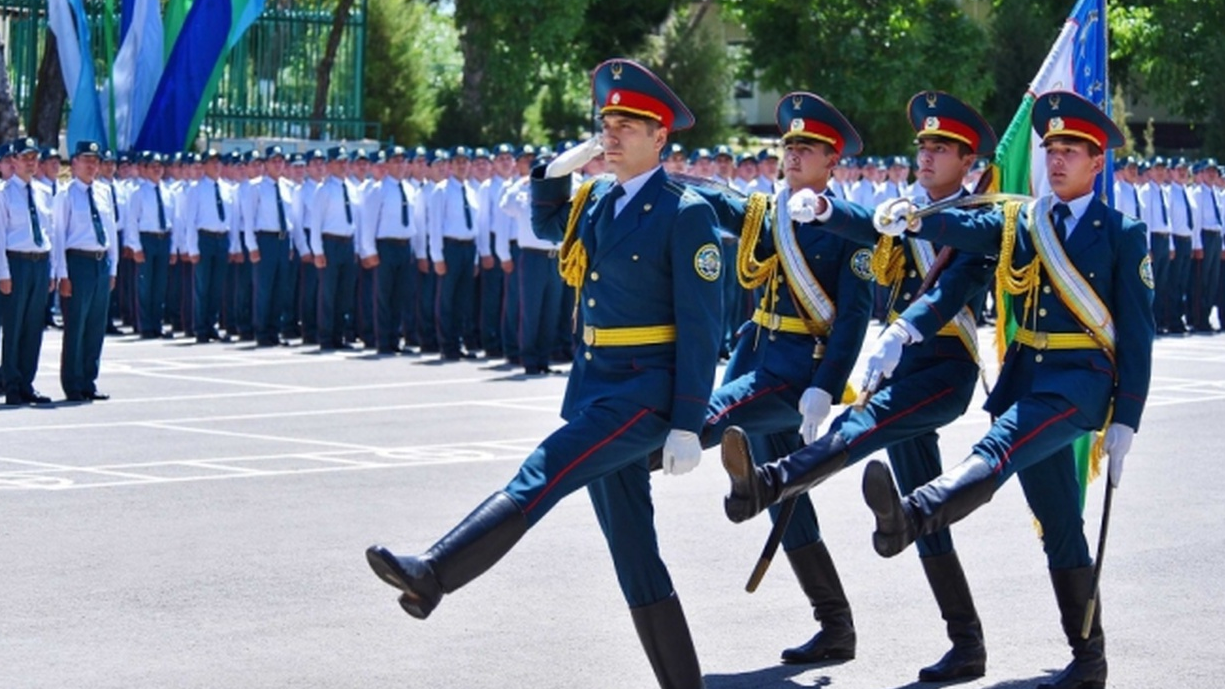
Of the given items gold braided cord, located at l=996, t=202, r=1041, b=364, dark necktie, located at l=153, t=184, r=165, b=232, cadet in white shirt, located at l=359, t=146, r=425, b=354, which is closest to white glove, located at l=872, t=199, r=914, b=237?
gold braided cord, located at l=996, t=202, r=1041, b=364

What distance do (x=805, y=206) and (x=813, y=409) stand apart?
764 millimetres

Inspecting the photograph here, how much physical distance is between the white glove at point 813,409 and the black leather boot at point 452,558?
4.90ft

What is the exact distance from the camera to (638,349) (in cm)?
674

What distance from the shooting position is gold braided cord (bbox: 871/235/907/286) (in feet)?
25.6

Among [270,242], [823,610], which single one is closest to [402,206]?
[270,242]

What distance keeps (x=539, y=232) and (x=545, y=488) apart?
1.13 meters

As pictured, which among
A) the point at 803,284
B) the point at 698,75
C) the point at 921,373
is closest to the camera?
the point at 921,373

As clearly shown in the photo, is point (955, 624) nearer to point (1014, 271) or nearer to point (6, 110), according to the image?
point (1014, 271)

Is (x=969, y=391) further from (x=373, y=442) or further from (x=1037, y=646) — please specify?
(x=373, y=442)

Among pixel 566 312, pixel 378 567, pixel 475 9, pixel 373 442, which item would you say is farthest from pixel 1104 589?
pixel 475 9

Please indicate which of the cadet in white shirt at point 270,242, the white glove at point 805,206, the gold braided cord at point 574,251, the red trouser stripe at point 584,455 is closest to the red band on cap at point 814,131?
the white glove at point 805,206

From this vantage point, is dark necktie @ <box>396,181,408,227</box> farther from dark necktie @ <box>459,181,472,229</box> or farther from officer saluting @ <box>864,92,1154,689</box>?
officer saluting @ <box>864,92,1154,689</box>

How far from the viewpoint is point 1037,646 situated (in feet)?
26.5

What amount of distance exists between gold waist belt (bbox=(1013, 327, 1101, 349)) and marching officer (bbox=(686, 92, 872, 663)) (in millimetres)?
563
